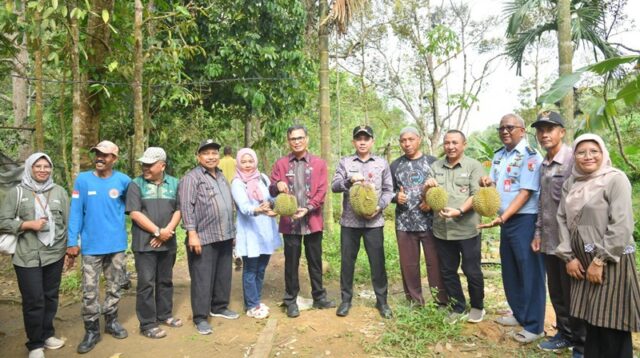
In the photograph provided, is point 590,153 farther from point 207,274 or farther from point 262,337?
point 207,274

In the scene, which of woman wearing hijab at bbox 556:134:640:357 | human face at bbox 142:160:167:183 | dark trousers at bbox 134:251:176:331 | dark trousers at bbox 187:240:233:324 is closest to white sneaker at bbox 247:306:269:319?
dark trousers at bbox 187:240:233:324

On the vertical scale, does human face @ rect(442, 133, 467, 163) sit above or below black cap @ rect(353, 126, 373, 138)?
below

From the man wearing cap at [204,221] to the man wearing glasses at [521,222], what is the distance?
8.12 ft

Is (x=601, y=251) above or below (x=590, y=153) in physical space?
below

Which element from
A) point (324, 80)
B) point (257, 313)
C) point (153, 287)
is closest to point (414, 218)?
point (257, 313)

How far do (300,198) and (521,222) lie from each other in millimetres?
2098

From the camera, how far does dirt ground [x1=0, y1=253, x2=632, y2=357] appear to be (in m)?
3.71

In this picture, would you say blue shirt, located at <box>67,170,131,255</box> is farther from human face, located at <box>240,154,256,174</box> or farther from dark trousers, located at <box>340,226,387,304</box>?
dark trousers, located at <box>340,226,387,304</box>

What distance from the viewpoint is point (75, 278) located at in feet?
18.9

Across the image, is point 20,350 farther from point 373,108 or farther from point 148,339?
point 373,108

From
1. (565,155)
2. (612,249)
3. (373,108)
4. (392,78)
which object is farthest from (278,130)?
(373,108)

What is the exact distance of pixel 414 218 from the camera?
418cm

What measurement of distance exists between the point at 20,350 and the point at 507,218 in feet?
15.1

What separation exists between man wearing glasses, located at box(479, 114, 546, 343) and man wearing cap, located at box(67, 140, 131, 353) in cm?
337
